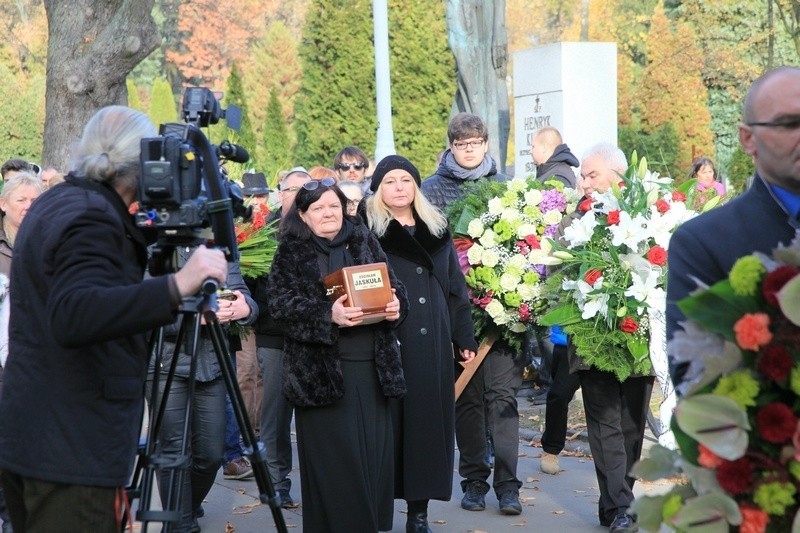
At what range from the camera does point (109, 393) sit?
3518 millimetres

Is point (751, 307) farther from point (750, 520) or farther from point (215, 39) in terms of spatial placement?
point (215, 39)

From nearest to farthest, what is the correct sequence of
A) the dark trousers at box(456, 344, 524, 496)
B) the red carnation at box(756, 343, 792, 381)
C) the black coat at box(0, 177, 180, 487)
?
1. the red carnation at box(756, 343, 792, 381)
2. the black coat at box(0, 177, 180, 487)
3. the dark trousers at box(456, 344, 524, 496)

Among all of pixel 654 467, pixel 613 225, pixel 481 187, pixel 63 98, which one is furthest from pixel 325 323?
pixel 63 98

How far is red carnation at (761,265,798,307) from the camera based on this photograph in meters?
2.07

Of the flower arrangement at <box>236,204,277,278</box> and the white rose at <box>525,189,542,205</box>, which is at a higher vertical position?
the white rose at <box>525,189,542,205</box>

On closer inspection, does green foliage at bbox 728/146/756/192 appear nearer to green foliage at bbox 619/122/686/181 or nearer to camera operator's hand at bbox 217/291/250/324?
green foliage at bbox 619/122/686/181

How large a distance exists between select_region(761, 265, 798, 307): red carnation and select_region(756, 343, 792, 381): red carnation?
0.08 meters

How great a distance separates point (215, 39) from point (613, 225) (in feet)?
134

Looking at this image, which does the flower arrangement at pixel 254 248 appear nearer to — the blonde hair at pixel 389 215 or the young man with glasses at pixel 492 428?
the blonde hair at pixel 389 215

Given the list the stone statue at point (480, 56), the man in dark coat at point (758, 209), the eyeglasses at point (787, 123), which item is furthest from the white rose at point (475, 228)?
the stone statue at point (480, 56)

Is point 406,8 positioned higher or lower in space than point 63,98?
higher

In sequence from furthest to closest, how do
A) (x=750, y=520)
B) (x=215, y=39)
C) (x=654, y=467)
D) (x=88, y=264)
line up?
1. (x=215, y=39)
2. (x=88, y=264)
3. (x=654, y=467)
4. (x=750, y=520)

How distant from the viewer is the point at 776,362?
6.76ft

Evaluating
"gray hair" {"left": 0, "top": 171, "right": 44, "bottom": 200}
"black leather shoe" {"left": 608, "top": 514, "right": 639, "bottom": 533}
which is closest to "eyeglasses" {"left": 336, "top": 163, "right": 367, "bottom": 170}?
"gray hair" {"left": 0, "top": 171, "right": 44, "bottom": 200}
